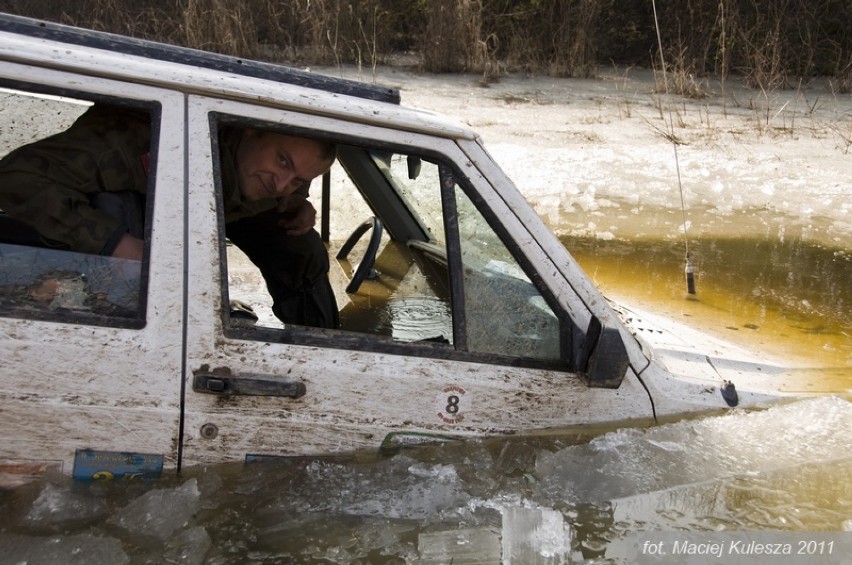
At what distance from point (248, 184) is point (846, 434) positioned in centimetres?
227

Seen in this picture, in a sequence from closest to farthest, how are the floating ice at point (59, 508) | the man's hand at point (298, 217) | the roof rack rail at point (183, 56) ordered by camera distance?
1. the roof rack rail at point (183, 56)
2. the floating ice at point (59, 508)
3. the man's hand at point (298, 217)

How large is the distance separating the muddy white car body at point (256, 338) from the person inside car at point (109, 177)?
0.34 feet

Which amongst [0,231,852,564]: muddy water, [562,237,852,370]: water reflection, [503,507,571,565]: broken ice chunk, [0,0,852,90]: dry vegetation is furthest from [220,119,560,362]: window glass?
[0,0,852,90]: dry vegetation

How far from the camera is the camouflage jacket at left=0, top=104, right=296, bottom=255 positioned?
8.46ft

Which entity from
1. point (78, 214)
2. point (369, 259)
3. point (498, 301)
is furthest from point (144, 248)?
point (369, 259)

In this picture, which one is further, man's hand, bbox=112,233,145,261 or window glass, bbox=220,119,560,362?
window glass, bbox=220,119,560,362

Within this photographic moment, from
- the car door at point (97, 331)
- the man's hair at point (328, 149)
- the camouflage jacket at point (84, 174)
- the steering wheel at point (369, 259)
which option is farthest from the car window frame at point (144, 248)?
the steering wheel at point (369, 259)

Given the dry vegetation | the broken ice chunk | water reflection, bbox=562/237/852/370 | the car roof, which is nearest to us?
the car roof

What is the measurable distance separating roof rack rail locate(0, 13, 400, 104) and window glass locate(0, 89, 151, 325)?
6.6 inches

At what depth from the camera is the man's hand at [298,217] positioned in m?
3.47

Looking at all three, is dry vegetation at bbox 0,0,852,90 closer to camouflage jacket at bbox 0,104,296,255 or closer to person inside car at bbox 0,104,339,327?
person inside car at bbox 0,104,339,327

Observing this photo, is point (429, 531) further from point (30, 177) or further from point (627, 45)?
point (627, 45)

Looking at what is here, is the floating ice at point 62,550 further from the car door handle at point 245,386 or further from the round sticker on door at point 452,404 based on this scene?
the round sticker on door at point 452,404

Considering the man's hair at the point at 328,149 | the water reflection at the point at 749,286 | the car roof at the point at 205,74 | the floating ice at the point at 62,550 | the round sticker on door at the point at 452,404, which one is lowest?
the floating ice at the point at 62,550
